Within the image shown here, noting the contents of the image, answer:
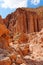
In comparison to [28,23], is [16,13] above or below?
above

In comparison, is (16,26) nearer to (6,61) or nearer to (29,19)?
(29,19)

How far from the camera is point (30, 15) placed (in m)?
49.2

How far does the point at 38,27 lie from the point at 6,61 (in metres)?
42.8

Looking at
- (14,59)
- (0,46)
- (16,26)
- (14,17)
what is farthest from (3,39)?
(14,17)

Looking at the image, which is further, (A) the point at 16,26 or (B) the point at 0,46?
(A) the point at 16,26

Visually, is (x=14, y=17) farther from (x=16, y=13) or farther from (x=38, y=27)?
(x=38, y=27)

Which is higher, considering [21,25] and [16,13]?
[16,13]

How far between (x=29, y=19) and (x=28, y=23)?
126 centimetres

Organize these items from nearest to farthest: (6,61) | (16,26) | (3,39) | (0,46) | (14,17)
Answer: (6,61) < (0,46) < (3,39) < (16,26) < (14,17)

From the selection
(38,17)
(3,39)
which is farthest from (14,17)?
(3,39)

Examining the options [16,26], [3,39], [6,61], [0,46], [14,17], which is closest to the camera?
[6,61]

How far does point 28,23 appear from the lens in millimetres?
49250

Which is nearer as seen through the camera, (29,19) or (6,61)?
(6,61)

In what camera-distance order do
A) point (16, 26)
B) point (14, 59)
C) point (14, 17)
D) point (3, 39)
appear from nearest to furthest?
point (14, 59) → point (3, 39) → point (16, 26) → point (14, 17)
